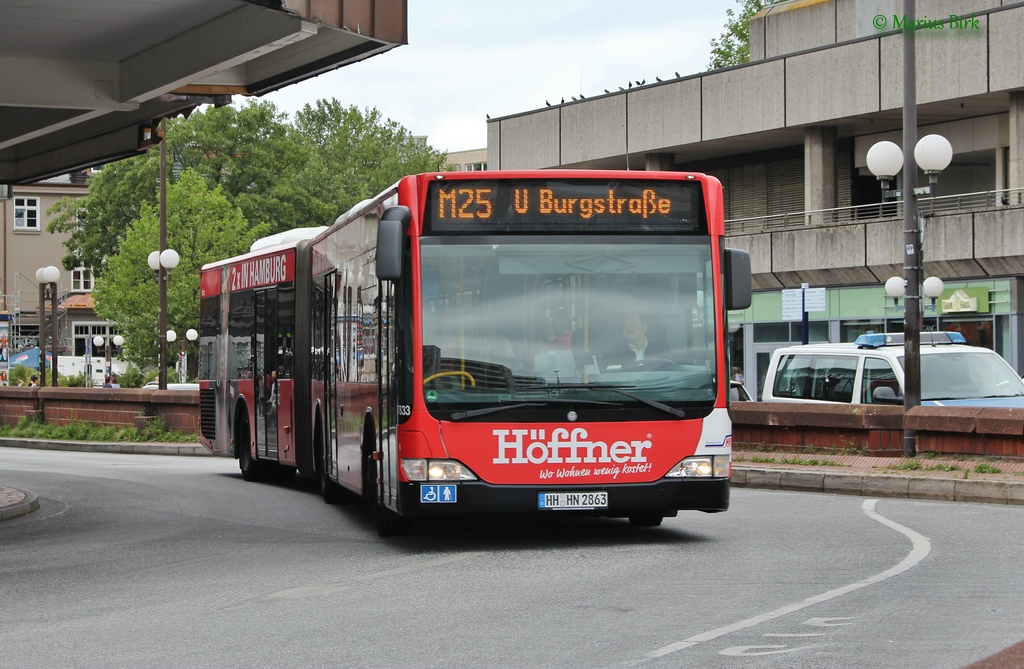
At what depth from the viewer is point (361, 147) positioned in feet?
319

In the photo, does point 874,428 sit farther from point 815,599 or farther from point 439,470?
point 815,599

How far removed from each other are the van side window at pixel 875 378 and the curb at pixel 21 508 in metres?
10.2

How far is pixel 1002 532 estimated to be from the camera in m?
12.6

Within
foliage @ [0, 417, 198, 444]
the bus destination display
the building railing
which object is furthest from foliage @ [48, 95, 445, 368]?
the bus destination display

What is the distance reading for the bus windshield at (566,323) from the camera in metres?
11.5

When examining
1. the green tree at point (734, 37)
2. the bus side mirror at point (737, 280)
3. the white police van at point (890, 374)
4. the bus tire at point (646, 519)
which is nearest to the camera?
the bus side mirror at point (737, 280)

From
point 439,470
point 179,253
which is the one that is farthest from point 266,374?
point 179,253

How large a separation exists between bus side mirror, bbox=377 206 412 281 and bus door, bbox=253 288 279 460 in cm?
801

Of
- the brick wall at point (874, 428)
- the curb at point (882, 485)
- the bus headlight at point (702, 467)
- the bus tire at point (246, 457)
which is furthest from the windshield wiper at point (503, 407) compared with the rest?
the bus tire at point (246, 457)

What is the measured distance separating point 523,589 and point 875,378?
11.4 metres

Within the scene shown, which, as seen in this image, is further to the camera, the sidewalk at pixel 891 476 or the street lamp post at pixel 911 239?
the street lamp post at pixel 911 239

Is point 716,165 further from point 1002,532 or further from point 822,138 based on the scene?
point 1002,532

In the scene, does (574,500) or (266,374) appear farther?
(266,374)

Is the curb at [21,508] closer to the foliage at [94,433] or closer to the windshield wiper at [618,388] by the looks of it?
the windshield wiper at [618,388]
